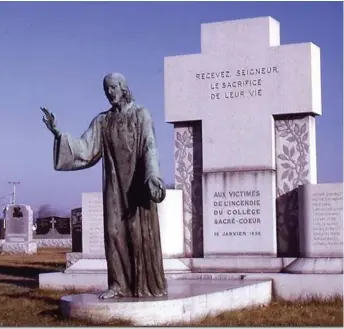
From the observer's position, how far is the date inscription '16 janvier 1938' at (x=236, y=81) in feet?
39.1

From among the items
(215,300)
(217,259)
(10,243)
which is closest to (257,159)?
(217,259)

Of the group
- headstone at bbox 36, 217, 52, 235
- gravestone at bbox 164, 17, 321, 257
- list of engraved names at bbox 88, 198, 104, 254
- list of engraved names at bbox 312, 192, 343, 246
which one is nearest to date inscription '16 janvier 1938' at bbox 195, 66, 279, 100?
gravestone at bbox 164, 17, 321, 257

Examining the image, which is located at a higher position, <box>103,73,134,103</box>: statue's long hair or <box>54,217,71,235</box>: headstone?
<box>103,73,134,103</box>: statue's long hair

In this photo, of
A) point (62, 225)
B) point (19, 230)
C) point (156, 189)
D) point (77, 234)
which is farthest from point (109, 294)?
point (62, 225)

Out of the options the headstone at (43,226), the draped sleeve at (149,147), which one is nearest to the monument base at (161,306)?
the draped sleeve at (149,147)

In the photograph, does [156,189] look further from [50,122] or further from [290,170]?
[290,170]

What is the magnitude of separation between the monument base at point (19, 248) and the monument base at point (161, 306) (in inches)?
910

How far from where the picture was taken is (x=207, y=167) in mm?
12133

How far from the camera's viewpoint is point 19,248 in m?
31.9

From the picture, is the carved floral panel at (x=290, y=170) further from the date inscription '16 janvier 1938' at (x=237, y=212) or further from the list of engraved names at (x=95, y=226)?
→ the list of engraved names at (x=95, y=226)

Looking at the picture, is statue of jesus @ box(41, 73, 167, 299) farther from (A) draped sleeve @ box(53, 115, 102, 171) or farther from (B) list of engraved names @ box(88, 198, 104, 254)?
(B) list of engraved names @ box(88, 198, 104, 254)

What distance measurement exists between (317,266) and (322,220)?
24.0 inches

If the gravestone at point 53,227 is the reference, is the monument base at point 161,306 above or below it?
below

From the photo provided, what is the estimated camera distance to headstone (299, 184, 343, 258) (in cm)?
1094
